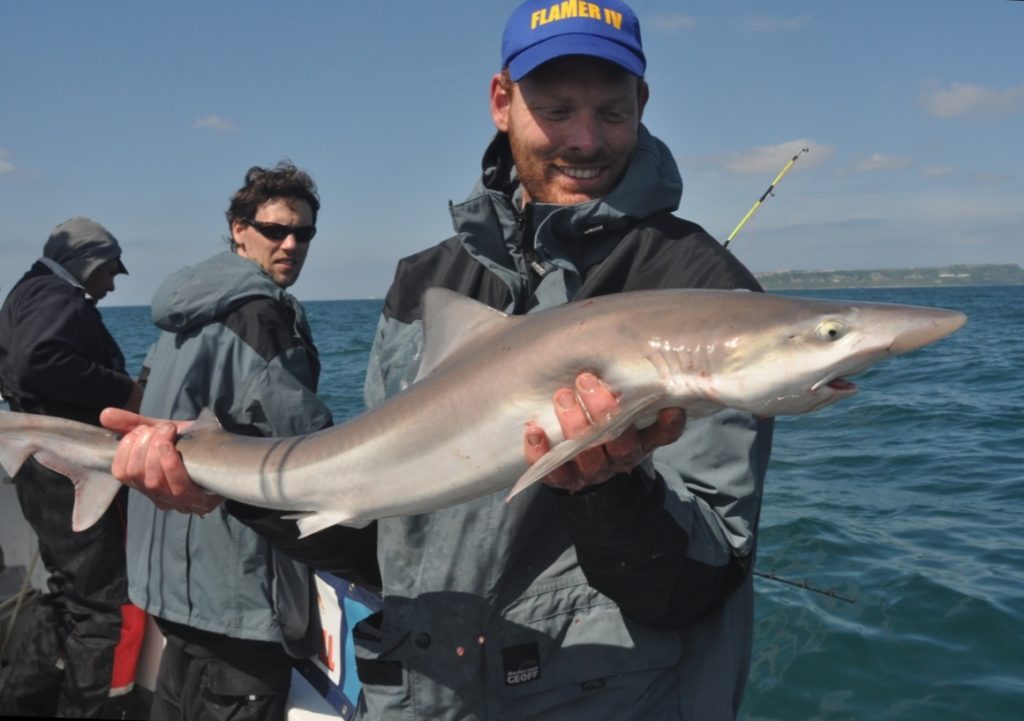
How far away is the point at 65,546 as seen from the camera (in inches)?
202

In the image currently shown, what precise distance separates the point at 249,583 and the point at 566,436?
2.40 m

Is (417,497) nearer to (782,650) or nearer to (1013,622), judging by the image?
(782,650)

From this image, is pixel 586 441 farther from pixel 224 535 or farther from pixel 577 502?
pixel 224 535

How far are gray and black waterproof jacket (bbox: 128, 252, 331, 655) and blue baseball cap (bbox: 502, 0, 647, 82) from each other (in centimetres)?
186

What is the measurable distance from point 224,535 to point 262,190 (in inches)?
75.5

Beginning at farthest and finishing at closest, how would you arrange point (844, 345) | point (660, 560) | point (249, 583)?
point (249, 583) → point (660, 560) → point (844, 345)

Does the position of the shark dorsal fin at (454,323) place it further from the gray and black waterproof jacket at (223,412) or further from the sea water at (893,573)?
the sea water at (893,573)

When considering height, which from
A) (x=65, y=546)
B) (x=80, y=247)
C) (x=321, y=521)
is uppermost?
(x=80, y=247)

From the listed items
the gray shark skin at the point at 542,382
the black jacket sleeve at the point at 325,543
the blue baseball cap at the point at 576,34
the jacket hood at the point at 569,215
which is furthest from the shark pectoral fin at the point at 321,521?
the blue baseball cap at the point at 576,34

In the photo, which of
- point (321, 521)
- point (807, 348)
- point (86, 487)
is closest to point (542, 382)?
point (807, 348)

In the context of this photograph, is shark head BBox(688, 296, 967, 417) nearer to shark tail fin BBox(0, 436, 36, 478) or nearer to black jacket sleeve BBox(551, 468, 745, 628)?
black jacket sleeve BBox(551, 468, 745, 628)

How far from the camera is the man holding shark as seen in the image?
2.11 meters

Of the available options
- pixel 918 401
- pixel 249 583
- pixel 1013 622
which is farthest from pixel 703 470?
pixel 918 401

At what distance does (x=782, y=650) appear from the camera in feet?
21.1
